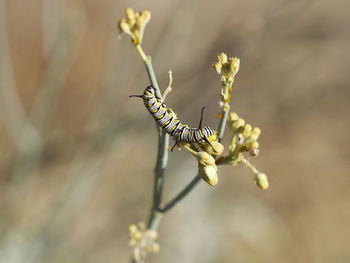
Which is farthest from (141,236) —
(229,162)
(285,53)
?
(285,53)

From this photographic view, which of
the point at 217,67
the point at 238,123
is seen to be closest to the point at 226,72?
the point at 217,67

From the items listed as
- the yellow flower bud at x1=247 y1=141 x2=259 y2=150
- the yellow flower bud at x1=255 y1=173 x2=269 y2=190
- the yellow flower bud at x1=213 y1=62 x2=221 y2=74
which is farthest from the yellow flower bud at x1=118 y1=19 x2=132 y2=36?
the yellow flower bud at x1=255 y1=173 x2=269 y2=190

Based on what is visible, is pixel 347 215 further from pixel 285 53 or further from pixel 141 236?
pixel 141 236

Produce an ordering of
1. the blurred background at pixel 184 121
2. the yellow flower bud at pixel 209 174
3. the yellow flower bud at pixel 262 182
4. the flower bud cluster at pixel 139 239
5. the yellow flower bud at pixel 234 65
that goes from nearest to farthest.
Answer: the yellow flower bud at pixel 209 174
the yellow flower bud at pixel 234 65
the yellow flower bud at pixel 262 182
the flower bud cluster at pixel 139 239
the blurred background at pixel 184 121

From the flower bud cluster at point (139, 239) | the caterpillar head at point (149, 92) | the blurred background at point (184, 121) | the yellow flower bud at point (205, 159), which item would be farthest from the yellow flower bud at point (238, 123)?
the blurred background at point (184, 121)

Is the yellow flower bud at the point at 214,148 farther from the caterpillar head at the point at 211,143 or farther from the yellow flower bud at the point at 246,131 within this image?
the yellow flower bud at the point at 246,131

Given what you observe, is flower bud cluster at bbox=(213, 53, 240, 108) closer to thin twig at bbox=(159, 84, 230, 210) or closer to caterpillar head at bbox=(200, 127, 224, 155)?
thin twig at bbox=(159, 84, 230, 210)
